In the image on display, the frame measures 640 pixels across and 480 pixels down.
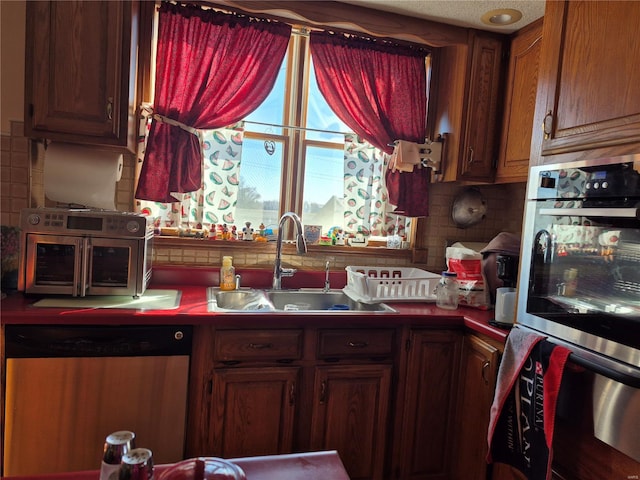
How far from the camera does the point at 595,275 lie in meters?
1.29

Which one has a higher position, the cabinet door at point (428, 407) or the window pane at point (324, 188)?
the window pane at point (324, 188)

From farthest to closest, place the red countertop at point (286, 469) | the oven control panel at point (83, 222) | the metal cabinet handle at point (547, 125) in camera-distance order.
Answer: the oven control panel at point (83, 222) < the metal cabinet handle at point (547, 125) < the red countertop at point (286, 469)

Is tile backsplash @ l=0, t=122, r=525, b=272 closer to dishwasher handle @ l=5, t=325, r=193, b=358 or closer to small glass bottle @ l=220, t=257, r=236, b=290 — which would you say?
small glass bottle @ l=220, t=257, r=236, b=290

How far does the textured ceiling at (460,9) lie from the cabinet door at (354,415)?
5.89 ft

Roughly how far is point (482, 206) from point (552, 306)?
4.24 ft

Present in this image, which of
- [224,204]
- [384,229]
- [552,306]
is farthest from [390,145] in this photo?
[552,306]

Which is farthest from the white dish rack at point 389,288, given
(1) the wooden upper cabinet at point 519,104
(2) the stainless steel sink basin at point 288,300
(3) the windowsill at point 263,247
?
(1) the wooden upper cabinet at point 519,104

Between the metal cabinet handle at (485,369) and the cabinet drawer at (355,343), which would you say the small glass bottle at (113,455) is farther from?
the metal cabinet handle at (485,369)

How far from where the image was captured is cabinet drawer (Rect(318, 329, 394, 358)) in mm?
1858

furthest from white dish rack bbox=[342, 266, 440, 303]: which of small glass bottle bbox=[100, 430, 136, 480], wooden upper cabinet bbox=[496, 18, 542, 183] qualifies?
small glass bottle bbox=[100, 430, 136, 480]

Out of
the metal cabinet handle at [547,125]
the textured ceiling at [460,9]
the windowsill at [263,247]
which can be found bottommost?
the windowsill at [263,247]

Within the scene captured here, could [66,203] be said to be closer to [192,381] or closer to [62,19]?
[62,19]

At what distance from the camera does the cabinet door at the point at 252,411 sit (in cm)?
174

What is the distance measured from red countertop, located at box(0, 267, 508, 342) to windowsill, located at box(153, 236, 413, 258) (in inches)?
5.2
